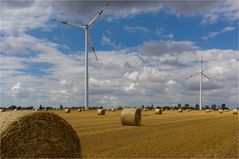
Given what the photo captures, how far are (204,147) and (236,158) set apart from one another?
8.87 feet

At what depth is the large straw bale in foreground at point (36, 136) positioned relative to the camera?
1227 cm

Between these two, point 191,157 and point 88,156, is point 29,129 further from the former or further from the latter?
point 191,157

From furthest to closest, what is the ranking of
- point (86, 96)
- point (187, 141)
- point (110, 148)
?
point (86, 96), point (187, 141), point (110, 148)

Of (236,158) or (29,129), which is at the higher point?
(29,129)

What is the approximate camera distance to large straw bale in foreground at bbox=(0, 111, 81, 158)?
40.2 ft

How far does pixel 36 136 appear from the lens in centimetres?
1267

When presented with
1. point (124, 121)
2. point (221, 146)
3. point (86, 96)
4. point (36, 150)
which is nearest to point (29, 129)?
point (36, 150)

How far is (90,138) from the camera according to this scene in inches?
786

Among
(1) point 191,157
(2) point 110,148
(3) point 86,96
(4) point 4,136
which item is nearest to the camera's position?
(4) point 4,136

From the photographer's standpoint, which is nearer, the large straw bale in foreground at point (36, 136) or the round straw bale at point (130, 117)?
the large straw bale in foreground at point (36, 136)

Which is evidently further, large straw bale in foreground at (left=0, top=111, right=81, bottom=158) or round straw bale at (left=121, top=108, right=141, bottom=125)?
round straw bale at (left=121, top=108, right=141, bottom=125)

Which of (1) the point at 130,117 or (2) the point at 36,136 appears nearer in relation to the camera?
(2) the point at 36,136

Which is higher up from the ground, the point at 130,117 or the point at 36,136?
the point at 36,136

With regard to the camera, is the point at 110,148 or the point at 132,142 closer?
the point at 110,148
